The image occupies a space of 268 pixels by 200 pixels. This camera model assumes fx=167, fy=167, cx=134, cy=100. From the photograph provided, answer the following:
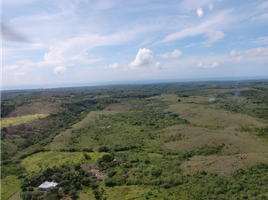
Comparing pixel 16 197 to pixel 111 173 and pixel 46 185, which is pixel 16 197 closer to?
pixel 46 185

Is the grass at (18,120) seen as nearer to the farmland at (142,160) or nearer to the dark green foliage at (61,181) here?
the farmland at (142,160)

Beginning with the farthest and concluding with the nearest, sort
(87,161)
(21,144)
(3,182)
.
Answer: (21,144)
(87,161)
(3,182)

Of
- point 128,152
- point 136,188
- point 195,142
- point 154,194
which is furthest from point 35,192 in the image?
point 195,142

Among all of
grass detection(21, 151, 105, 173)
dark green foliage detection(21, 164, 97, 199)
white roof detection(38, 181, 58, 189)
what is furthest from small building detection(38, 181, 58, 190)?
grass detection(21, 151, 105, 173)

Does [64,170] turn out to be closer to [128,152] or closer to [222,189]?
[128,152]

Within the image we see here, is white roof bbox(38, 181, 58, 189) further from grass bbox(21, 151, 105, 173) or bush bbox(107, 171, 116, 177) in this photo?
bush bbox(107, 171, 116, 177)

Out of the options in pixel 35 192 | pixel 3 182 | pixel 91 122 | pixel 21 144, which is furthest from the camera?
pixel 91 122
